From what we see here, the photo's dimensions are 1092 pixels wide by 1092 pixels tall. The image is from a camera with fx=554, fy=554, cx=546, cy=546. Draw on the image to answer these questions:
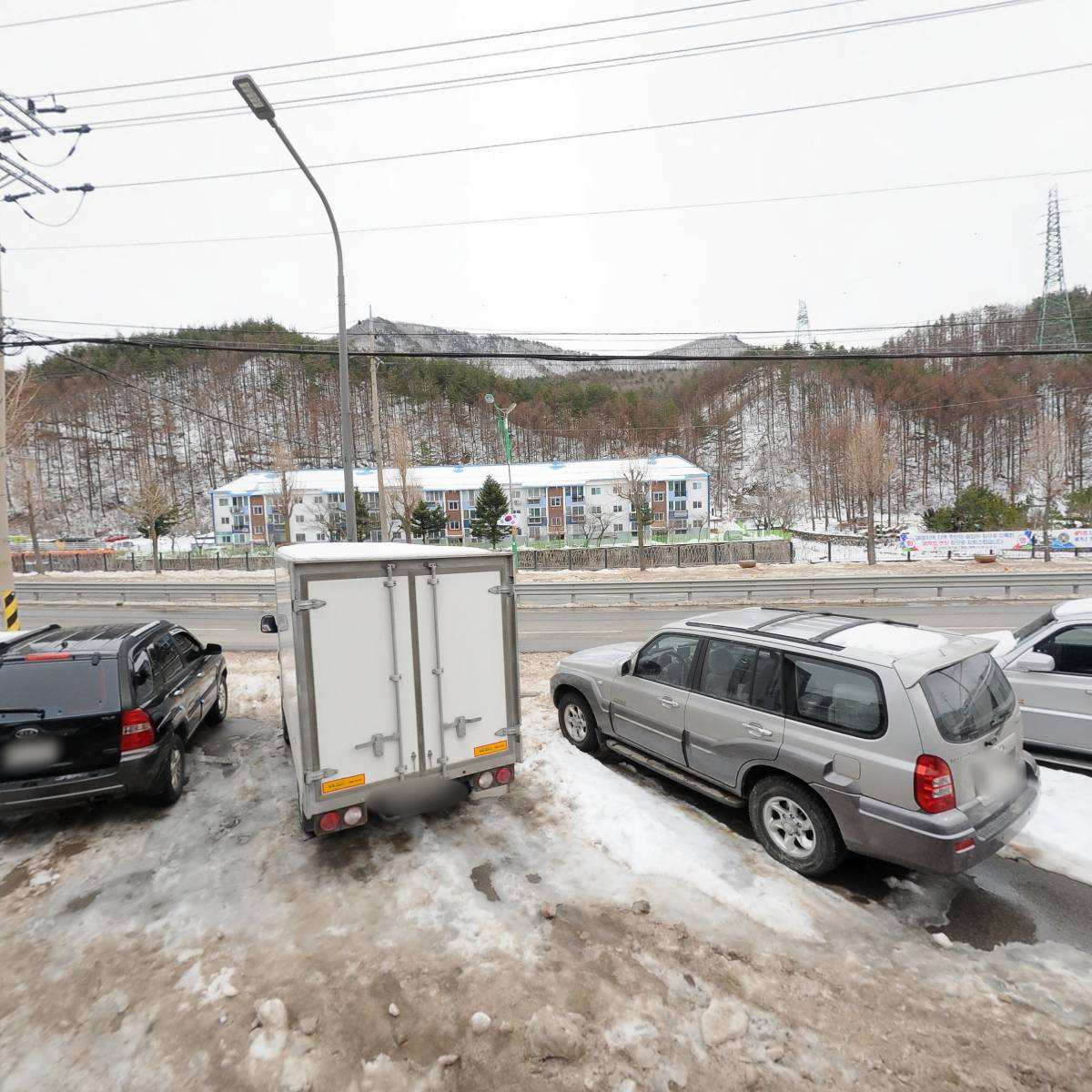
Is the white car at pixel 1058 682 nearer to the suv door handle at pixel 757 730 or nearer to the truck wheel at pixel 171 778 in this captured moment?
the suv door handle at pixel 757 730

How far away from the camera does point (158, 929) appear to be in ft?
11.5

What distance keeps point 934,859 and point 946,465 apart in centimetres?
11094

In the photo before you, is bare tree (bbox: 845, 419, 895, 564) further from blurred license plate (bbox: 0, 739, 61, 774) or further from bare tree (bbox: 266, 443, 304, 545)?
bare tree (bbox: 266, 443, 304, 545)

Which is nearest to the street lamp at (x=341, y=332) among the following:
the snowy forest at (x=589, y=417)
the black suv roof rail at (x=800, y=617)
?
the black suv roof rail at (x=800, y=617)

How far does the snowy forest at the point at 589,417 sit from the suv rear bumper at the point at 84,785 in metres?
70.1

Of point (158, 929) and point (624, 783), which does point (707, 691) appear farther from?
point (158, 929)

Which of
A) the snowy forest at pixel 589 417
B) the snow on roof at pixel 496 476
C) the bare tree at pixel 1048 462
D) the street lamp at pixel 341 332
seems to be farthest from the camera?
the snowy forest at pixel 589 417

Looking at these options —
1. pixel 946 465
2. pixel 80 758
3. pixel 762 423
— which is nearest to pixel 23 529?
pixel 80 758

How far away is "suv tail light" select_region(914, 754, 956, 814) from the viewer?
10.9 ft

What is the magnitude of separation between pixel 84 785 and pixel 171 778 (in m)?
0.75

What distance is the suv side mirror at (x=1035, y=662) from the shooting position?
530cm

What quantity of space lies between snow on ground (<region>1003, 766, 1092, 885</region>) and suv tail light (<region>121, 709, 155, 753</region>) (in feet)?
22.9

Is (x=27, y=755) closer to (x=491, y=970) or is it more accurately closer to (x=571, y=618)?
(x=491, y=970)

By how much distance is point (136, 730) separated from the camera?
15.4 ft
